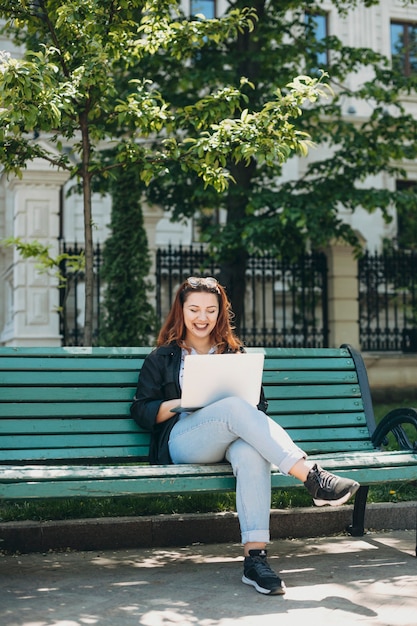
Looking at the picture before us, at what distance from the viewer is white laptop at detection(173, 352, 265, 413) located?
4285 millimetres

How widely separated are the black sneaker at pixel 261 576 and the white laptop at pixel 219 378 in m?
0.82

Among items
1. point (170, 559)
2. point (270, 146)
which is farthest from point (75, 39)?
point (170, 559)

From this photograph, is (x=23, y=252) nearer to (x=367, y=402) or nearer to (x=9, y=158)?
(x=9, y=158)

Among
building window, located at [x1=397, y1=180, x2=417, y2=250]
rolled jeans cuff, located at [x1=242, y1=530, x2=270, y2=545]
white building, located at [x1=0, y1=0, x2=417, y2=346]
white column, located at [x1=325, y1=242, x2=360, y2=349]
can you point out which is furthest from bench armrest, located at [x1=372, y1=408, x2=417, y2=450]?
white column, located at [x1=325, y1=242, x2=360, y2=349]

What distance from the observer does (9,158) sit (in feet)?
19.7

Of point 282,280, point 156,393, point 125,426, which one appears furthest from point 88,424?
point 282,280

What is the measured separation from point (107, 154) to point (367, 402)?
7.78 m

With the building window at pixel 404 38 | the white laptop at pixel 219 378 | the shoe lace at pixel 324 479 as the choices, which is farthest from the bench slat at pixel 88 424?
the building window at pixel 404 38

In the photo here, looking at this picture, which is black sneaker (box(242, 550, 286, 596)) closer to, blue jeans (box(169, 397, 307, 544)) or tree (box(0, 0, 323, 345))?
blue jeans (box(169, 397, 307, 544))

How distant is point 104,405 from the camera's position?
490 centimetres

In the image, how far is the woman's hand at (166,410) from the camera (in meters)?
4.62

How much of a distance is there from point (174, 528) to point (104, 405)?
0.87 metres

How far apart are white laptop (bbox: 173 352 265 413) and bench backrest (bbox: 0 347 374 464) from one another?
1.81ft

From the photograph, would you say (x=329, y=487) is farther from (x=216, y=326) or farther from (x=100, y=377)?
(x=100, y=377)
